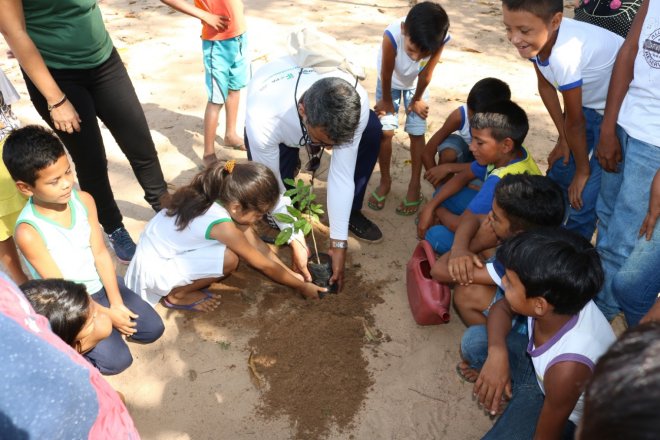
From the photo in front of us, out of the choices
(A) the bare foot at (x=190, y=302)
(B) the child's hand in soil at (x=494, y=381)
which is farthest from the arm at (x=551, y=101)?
(A) the bare foot at (x=190, y=302)

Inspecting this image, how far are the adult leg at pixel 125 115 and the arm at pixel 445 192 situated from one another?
Result: 1.55m

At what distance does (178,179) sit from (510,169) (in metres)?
2.24

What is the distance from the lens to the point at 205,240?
2.56 m

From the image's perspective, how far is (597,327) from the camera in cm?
181

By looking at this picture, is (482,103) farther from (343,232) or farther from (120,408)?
(120,408)

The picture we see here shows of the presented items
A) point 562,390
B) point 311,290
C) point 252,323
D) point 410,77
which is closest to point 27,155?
point 252,323

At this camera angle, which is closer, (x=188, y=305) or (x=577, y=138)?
(x=577, y=138)

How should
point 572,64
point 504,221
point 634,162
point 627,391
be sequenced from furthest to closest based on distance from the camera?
point 504,221 → point 572,64 → point 634,162 → point 627,391

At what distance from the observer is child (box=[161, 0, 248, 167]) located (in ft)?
11.4

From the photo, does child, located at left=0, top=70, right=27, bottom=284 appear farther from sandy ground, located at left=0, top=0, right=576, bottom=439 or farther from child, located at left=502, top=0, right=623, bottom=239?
child, located at left=502, top=0, right=623, bottom=239

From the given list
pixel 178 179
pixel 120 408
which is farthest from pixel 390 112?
pixel 120 408

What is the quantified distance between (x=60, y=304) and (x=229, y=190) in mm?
855

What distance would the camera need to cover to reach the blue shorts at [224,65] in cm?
361

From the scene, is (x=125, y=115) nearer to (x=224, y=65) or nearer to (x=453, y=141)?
(x=224, y=65)
